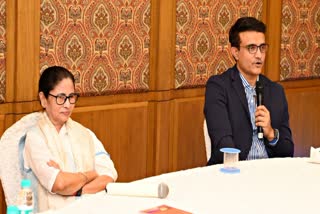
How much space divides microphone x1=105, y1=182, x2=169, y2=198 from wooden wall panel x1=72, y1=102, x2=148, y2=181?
1.85 metres

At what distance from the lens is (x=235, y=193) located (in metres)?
3.16

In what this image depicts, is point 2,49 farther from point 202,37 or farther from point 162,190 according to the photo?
point 202,37

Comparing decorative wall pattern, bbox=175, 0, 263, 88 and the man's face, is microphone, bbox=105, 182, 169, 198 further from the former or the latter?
decorative wall pattern, bbox=175, 0, 263, 88

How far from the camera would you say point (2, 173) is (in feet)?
11.7

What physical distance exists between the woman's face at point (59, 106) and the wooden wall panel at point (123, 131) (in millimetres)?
1045

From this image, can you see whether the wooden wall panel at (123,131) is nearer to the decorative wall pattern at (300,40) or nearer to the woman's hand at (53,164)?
the woman's hand at (53,164)

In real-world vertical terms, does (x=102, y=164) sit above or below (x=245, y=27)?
below

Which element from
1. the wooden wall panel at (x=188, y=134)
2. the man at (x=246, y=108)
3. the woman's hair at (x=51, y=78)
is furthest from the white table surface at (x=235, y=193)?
the wooden wall panel at (x=188, y=134)

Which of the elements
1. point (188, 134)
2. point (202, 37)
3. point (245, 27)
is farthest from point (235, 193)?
point (202, 37)

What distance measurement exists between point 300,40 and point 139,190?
393 cm

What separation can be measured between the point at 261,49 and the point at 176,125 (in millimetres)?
1409

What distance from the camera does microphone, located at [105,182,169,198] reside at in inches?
117

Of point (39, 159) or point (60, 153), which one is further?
point (60, 153)

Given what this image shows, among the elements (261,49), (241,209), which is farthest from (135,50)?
(241,209)
